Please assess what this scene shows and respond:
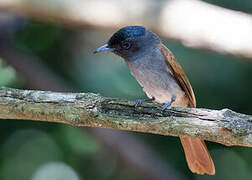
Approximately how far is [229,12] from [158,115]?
284 cm

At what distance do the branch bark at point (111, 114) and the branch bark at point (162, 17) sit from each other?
2283 mm

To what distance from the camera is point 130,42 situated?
4746 mm

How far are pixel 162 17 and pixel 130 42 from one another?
3.65 feet

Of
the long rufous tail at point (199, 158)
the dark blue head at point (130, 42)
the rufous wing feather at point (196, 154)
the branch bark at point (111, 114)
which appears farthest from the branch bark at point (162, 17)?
the branch bark at point (111, 114)

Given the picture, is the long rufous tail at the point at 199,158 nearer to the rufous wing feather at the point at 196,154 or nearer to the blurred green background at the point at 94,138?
the rufous wing feather at the point at 196,154

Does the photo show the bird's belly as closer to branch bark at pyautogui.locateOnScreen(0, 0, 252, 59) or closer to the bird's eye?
the bird's eye

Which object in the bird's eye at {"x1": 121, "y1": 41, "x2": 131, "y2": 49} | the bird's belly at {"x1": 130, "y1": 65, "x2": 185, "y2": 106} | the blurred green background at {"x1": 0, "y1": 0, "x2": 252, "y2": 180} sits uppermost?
the bird's eye at {"x1": 121, "y1": 41, "x2": 131, "y2": 49}

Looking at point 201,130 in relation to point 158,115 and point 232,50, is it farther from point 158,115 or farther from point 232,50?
point 232,50

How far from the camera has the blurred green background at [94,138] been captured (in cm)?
564

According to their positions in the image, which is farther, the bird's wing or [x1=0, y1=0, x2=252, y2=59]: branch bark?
[x1=0, y1=0, x2=252, y2=59]: branch bark

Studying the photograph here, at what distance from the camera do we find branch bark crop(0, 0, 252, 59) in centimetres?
544

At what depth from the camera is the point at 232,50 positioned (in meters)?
5.29

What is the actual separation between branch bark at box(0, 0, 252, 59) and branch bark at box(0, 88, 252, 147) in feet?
7.49

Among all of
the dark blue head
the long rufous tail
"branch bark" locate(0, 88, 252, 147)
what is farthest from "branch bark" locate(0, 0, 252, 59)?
"branch bark" locate(0, 88, 252, 147)
